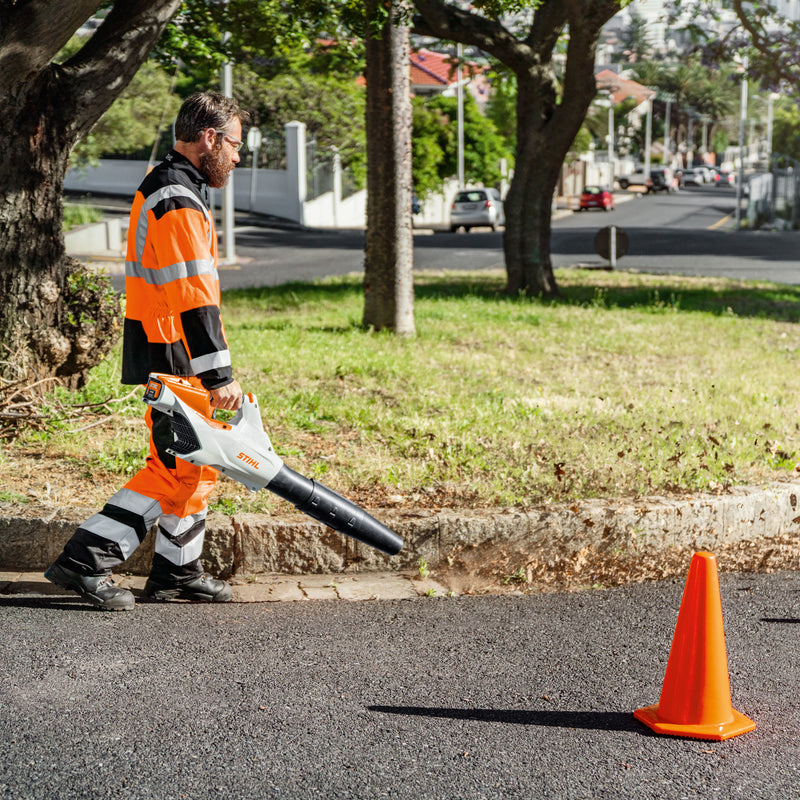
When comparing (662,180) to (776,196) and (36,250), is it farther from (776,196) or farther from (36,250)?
(36,250)

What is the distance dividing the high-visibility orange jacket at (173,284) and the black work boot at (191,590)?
855mm

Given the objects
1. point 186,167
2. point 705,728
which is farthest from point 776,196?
point 705,728

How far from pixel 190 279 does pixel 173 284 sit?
0.07 metres

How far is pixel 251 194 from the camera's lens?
131ft

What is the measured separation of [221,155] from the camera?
13.8 ft

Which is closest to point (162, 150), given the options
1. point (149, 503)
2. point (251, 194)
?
point (251, 194)

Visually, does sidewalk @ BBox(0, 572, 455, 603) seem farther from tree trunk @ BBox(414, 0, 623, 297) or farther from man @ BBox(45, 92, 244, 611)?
tree trunk @ BBox(414, 0, 623, 297)

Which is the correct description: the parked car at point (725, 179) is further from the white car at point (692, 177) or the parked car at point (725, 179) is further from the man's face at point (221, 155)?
the man's face at point (221, 155)

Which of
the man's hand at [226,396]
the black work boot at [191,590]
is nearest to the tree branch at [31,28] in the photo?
the man's hand at [226,396]

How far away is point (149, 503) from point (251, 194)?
36.9m

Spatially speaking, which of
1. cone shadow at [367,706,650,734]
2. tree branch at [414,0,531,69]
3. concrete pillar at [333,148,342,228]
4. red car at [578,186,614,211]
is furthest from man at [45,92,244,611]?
red car at [578,186,614,211]

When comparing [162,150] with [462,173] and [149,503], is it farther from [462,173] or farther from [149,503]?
[149,503]

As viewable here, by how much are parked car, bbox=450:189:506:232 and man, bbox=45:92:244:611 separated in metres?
35.9

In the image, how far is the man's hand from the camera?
4.05 m
